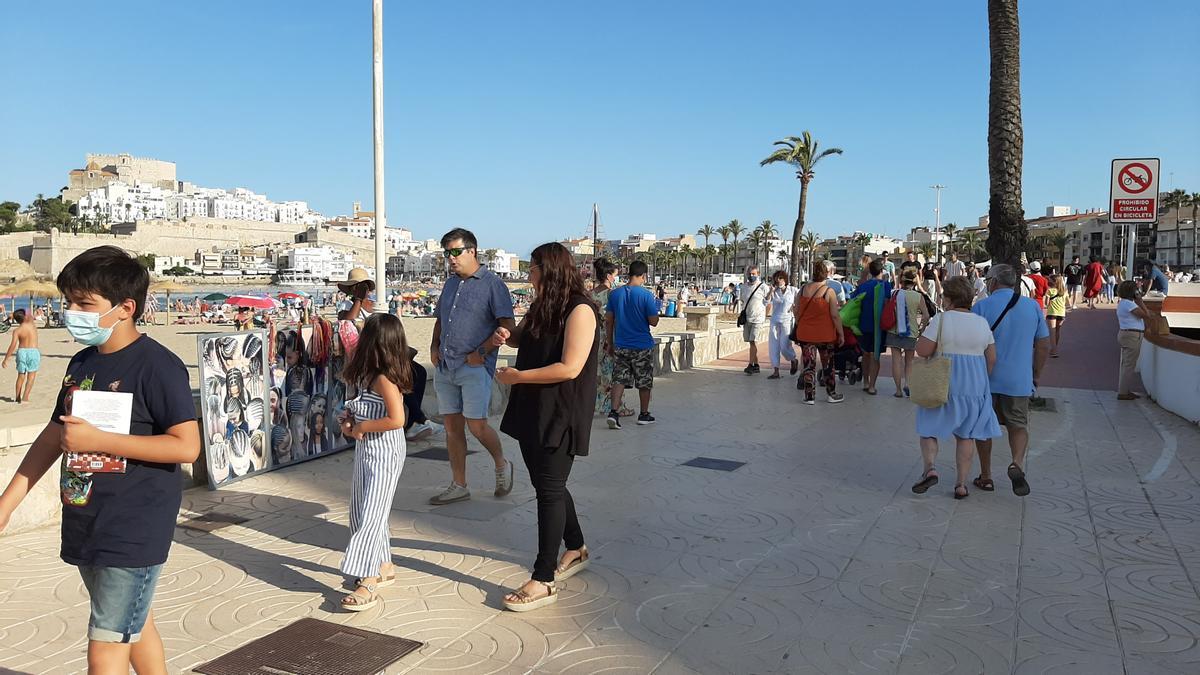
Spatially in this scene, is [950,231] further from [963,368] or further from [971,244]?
[963,368]

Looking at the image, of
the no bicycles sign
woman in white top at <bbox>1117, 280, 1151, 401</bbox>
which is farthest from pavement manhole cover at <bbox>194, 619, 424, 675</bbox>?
woman in white top at <bbox>1117, 280, 1151, 401</bbox>

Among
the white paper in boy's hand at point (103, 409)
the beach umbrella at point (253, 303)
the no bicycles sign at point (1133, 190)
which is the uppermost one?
the no bicycles sign at point (1133, 190)

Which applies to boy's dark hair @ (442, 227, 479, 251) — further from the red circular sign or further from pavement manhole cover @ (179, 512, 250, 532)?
the red circular sign

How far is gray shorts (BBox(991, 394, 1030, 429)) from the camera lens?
5906 mm

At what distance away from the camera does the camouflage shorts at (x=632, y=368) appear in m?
8.52

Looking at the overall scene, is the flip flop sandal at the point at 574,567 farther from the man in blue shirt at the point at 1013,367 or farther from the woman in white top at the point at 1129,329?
the woman in white top at the point at 1129,329

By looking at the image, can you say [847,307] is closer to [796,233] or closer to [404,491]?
[404,491]

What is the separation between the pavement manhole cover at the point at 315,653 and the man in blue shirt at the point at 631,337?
16.4 feet

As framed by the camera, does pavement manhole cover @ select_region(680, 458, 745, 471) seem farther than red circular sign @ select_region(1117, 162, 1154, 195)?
No

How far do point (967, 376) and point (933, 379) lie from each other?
25cm

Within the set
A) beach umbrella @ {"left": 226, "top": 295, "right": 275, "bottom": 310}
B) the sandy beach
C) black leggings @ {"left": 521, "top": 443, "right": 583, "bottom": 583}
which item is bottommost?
the sandy beach

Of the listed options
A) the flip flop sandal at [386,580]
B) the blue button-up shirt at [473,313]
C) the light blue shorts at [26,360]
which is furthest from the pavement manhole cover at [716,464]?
the light blue shorts at [26,360]

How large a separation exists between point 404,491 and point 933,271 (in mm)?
9031

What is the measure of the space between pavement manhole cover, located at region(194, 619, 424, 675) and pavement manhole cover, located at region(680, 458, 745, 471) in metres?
3.60
